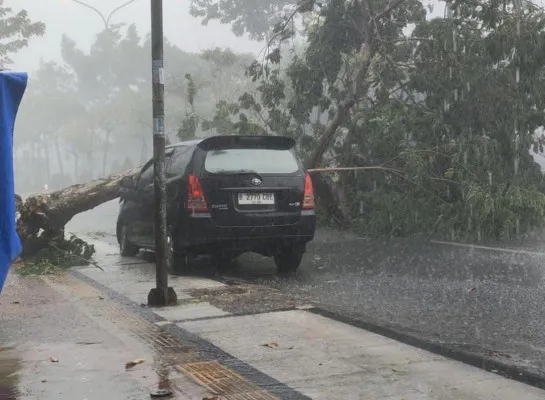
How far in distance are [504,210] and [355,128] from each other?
3473mm

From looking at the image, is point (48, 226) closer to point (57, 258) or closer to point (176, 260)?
point (57, 258)

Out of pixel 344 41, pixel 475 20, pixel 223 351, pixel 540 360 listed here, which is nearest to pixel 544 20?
pixel 475 20

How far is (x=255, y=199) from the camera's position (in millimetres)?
7949

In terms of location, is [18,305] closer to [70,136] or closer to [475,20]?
[475,20]

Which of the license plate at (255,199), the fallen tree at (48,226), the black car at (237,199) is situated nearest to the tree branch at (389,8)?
the black car at (237,199)

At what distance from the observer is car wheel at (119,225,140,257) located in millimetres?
10462

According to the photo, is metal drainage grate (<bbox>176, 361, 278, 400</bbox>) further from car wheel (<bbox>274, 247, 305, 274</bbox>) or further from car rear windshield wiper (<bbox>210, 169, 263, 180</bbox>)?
car wheel (<bbox>274, 247, 305, 274</bbox>)

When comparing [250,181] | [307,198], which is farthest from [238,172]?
[307,198]

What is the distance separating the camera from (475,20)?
1238 centimetres

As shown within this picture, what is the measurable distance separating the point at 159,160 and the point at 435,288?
3351 mm

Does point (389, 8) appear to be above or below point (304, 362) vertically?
above

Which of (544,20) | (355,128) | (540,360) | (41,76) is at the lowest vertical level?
(540,360)

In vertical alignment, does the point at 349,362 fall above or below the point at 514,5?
below

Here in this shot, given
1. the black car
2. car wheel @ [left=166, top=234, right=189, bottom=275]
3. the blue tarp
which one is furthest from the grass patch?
the blue tarp
